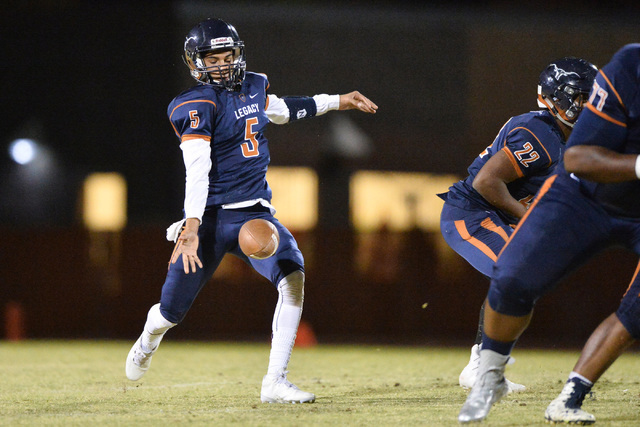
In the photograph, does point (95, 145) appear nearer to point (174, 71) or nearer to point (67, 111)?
point (67, 111)

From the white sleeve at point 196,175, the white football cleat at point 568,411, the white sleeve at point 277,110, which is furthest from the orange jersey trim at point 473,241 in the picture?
the white sleeve at point 196,175

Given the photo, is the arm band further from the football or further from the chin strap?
the chin strap

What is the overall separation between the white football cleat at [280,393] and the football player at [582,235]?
3.81 ft

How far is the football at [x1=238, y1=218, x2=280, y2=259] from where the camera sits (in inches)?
180

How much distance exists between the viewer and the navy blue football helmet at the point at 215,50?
15.8 ft

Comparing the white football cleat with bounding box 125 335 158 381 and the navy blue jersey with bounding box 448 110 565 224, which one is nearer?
the navy blue jersey with bounding box 448 110 565 224

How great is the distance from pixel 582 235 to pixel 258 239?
176 cm

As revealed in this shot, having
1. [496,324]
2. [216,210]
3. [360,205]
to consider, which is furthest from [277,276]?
[360,205]

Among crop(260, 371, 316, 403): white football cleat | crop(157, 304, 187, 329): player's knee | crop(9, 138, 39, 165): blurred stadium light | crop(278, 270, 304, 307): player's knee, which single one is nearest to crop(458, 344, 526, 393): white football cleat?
crop(260, 371, 316, 403): white football cleat

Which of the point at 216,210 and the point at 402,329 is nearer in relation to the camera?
the point at 216,210

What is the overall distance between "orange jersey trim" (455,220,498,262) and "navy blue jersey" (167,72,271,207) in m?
1.13

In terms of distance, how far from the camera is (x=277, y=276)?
4.75 metres

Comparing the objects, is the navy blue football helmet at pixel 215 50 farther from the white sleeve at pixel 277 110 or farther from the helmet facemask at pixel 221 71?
the white sleeve at pixel 277 110

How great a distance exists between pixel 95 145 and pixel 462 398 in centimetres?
1387
